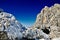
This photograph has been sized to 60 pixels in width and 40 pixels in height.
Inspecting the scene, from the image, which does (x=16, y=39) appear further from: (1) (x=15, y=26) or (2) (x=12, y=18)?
(2) (x=12, y=18)

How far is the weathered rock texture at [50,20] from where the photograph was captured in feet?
92.0

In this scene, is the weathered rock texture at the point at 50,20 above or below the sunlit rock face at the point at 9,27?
above

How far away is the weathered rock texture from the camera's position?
28028mm

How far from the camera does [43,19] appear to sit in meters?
37.2

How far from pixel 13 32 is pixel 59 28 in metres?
15.0

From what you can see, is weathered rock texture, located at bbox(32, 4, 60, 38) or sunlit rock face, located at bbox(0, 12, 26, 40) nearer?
sunlit rock face, located at bbox(0, 12, 26, 40)

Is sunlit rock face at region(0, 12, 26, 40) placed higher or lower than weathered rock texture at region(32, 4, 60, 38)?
lower

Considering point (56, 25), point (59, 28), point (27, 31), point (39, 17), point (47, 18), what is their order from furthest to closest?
point (39, 17)
point (47, 18)
point (56, 25)
point (59, 28)
point (27, 31)

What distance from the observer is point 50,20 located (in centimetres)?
3356

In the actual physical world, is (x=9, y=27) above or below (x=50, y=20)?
below

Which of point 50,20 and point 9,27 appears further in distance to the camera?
point 50,20

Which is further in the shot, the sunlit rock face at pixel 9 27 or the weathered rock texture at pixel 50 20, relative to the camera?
the weathered rock texture at pixel 50 20

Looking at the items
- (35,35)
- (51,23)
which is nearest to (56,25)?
(51,23)

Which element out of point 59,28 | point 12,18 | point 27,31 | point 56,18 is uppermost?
point 56,18
